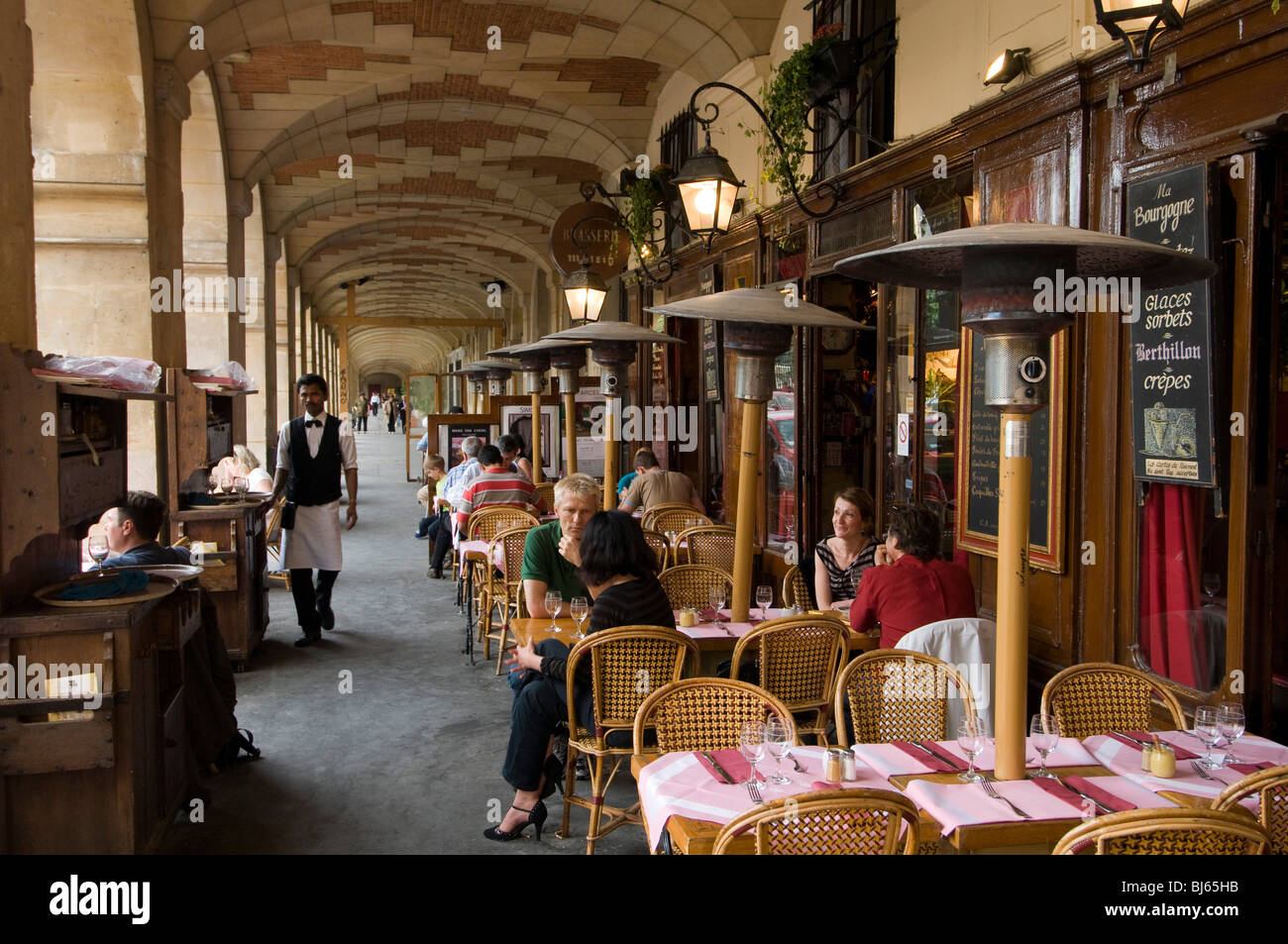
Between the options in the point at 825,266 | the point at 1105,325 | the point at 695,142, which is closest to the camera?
the point at 1105,325

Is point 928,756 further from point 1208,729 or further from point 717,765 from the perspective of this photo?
point 1208,729

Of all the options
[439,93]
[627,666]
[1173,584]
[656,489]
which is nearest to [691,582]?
[627,666]

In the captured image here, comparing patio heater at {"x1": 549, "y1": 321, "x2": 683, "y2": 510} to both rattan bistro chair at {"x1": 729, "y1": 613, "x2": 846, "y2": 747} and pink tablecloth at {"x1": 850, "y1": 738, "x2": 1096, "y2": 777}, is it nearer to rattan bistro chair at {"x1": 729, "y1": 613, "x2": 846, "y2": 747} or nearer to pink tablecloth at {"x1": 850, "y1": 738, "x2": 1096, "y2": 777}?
rattan bistro chair at {"x1": 729, "y1": 613, "x2": 846, "y2": 747}

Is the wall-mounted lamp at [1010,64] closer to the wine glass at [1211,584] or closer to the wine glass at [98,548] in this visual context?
the wine glass at [1211,584]

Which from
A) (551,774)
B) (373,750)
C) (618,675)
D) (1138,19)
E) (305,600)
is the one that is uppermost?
(1138,19)

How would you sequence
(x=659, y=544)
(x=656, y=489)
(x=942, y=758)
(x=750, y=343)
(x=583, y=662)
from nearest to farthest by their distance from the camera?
1. (x=942, y=758)
2. (x=583, y=662)
3. (x=750, y=343)
4. (x=659, y=544)
5. (x=656, y=489)

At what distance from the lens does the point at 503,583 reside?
21.6ft

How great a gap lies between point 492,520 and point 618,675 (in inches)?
142

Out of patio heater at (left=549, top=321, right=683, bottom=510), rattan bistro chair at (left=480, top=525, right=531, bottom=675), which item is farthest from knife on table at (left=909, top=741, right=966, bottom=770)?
patio heater at (left=549, top=321, right=683, bottom=510)

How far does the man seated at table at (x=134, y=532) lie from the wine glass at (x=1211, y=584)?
4367mm

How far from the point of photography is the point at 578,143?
12.8m

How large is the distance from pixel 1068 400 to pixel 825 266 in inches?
118

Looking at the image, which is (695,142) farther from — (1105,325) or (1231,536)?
(1231,536)
